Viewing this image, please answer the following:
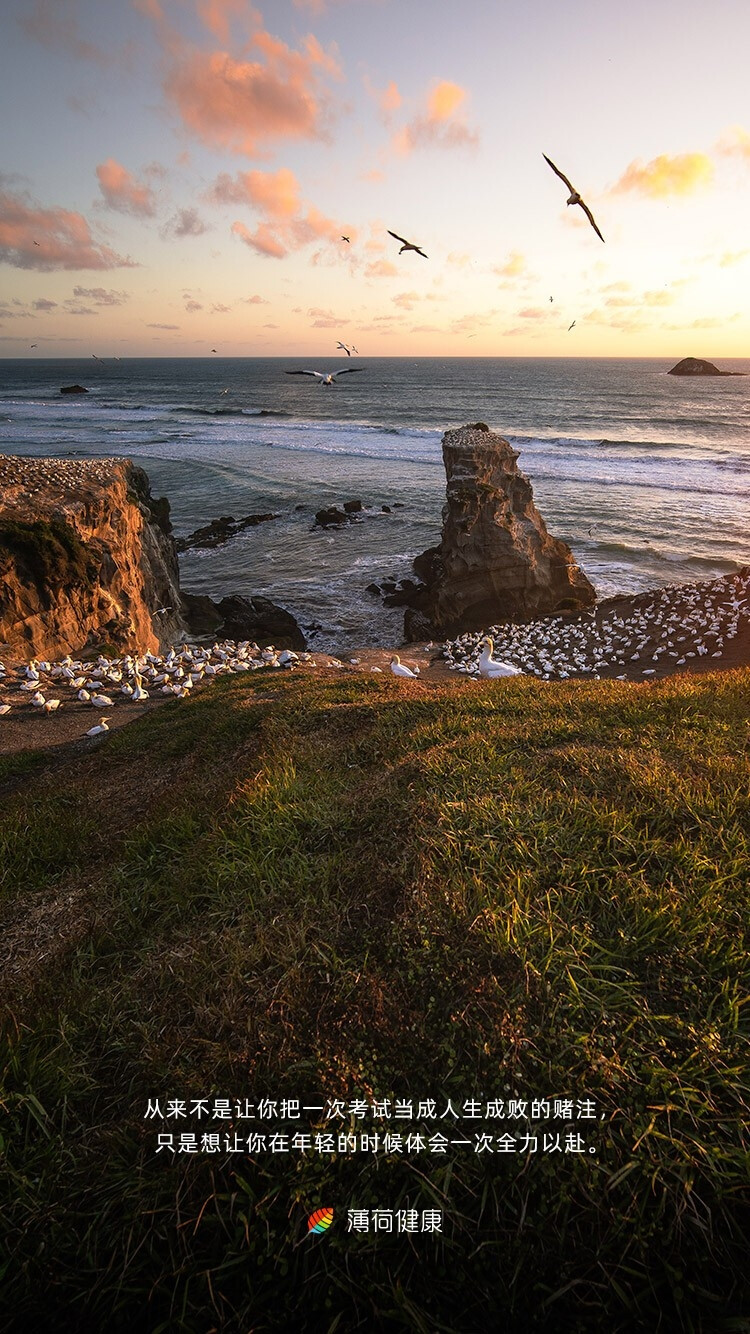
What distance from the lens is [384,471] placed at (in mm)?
→ 49656

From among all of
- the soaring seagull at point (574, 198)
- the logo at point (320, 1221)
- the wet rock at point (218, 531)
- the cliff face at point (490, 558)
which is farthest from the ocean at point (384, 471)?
the logo at point (320, 1221)

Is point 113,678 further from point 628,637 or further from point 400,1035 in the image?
point 628,637

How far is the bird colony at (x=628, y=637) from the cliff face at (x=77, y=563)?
10378 millimetres

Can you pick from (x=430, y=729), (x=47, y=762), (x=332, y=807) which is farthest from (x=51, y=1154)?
(x=47, y=762)

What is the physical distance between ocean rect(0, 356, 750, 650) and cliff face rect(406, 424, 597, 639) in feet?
7.97

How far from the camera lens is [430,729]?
595 cm

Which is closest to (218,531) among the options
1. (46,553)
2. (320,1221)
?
(46,553)

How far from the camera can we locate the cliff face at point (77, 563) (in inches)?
572

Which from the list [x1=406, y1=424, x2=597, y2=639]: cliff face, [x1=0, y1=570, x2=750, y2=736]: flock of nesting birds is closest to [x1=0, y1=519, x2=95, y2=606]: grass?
[x1=0, y1=570, x2=750, y2=736]: flock of nesting birds

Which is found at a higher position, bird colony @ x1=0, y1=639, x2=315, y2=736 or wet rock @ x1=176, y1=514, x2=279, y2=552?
wet rock @ x1=176, y1=514, x2=279, y2=552

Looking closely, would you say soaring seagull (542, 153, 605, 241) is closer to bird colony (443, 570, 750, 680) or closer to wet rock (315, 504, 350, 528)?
bird colony (443, 570, 750, 680)

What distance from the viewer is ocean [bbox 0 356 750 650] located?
1155 inches

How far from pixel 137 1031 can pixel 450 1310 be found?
1.74 m

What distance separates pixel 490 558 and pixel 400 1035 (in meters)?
22.3
